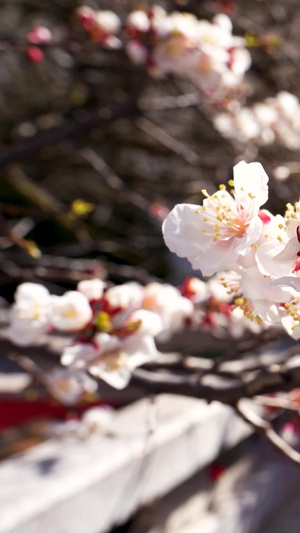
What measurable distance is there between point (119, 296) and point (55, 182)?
15.4 ft

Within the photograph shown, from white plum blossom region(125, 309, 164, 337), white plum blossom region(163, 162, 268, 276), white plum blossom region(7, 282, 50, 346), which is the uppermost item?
white plum blossom region(163, 162, 268, 276)

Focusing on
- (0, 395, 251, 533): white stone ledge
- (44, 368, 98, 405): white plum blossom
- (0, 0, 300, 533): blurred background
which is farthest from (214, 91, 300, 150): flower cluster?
(44, 368, 98, 405): white plum blossom

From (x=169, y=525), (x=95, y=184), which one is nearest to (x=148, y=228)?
(x=95, y=184)

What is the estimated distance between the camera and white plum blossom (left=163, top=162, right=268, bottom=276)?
73 cm

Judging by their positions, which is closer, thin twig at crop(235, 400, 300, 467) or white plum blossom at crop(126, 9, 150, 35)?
thin twig at crop(235, 400, 300, 467)

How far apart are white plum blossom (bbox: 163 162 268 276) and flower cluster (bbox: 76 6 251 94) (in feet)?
5.15

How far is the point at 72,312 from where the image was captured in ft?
3.93

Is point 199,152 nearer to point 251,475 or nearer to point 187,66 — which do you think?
point 187,66

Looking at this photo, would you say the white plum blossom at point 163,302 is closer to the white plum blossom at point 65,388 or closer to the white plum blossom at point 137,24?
the white plum blossom at point 65,388

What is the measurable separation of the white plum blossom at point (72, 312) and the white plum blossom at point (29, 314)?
0.35 ft

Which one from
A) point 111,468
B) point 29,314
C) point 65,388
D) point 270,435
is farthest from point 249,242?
point 65,388

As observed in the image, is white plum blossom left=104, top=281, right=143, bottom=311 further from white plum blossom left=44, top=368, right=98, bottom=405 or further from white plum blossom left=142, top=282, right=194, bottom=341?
white plum blossom left=44, top=368, right=98, bottom=405

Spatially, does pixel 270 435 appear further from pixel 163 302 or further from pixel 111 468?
pixel 111 468

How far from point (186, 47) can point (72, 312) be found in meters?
1.37
